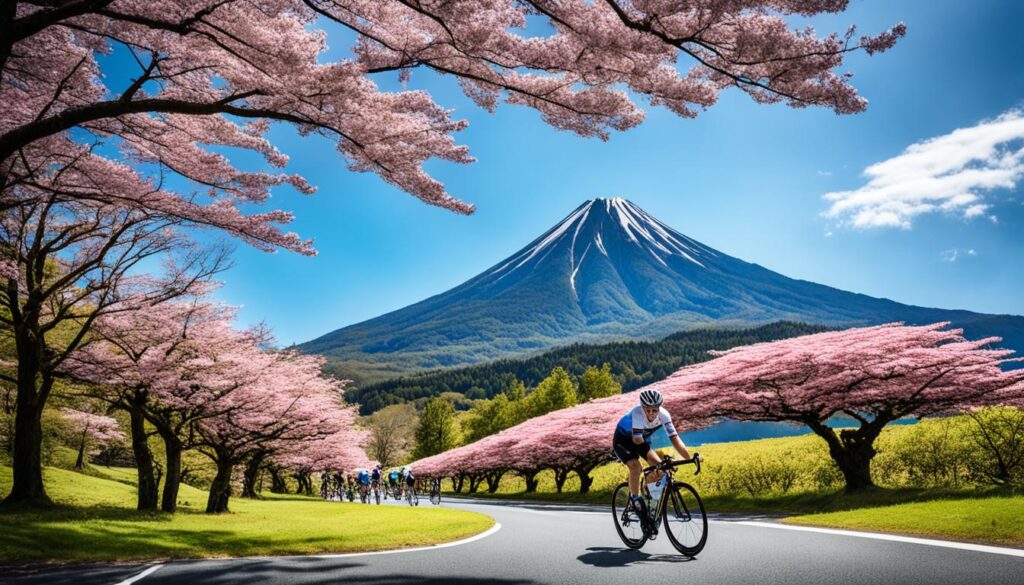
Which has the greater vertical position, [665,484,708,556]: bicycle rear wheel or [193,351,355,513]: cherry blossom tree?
[193,351,355,513]: cherry blossom tree

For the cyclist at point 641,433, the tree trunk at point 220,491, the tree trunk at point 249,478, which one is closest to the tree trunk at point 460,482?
the tree trunk at point 249,478

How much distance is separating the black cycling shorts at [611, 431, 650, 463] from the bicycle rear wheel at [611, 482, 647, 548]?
474mm

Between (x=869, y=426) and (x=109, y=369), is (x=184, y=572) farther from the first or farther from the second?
(x=869, y=426)

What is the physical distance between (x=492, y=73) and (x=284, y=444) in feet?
79.1

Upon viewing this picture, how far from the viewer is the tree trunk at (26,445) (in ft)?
47.7

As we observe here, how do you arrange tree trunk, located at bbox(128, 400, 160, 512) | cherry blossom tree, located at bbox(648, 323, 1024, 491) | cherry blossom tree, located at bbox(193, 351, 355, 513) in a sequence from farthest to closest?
cherry blossom tree, located at bbox(193, 351, 355, 513) < tree trunk, located at bbox(128, 400, 160, 512) < cherry blossom tree, located at bbox(648, 323, 1024, 491)

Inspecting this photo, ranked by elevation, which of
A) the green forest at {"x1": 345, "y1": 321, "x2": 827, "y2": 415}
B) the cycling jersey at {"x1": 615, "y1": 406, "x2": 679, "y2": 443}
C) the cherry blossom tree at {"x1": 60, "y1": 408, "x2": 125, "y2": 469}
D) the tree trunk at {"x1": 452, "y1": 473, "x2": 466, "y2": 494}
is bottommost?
the tree trunk at {"x1": 452, "y1": 473, "x2": 466, "y2": 494}

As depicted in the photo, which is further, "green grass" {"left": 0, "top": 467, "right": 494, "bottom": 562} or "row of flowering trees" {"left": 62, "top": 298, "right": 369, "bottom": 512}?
"row of flowering trees" {"left": 62, "top": 298, "right": 369, "bottom": 512}

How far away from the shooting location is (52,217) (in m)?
15.5

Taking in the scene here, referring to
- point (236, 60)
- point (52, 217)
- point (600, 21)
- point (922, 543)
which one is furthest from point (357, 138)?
point (52, 217)

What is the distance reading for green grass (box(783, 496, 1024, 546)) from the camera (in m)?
8.21

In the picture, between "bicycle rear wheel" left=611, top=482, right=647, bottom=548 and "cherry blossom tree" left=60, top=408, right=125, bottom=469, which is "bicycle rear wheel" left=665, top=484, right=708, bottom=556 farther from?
"cherry blossom tree" left=60, top=408, right=125, bottom=469

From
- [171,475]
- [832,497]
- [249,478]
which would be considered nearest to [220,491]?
[171,475]

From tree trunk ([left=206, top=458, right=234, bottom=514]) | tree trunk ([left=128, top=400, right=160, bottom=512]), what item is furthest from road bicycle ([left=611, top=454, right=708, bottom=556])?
tree trunk ([left=206, top=458, right=234, bottom=514])
